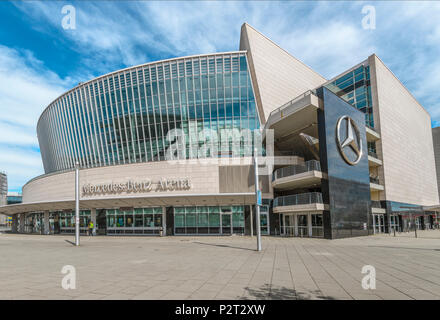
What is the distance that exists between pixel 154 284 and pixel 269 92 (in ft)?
101

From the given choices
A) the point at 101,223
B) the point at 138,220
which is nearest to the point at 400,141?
the point at 138,220

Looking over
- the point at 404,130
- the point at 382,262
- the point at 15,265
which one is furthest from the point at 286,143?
the point at 15,265

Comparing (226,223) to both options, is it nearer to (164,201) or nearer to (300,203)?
(164,201)

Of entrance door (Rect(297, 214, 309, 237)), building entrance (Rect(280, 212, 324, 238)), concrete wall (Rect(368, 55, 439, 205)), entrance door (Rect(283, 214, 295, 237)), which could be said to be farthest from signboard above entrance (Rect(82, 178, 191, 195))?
concrete wall (Rect(368, 55, 439, 205))

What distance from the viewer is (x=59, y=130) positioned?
48031 mm

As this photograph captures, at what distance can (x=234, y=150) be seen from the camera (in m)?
35.2

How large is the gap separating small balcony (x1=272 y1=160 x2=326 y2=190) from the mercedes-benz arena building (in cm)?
15

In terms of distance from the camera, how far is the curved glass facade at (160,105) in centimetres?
3622

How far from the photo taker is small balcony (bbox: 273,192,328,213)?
26219 mm

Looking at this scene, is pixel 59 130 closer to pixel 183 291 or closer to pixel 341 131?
pixel 341 131

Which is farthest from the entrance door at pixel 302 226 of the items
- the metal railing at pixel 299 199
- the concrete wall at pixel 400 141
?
the concrete wall at pixel 400 141

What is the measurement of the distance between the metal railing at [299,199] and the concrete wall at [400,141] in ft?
47.2

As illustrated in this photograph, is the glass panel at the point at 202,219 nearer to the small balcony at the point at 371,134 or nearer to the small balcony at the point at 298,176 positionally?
the small balcony at the point at 298,176

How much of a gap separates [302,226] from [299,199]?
4.24m
